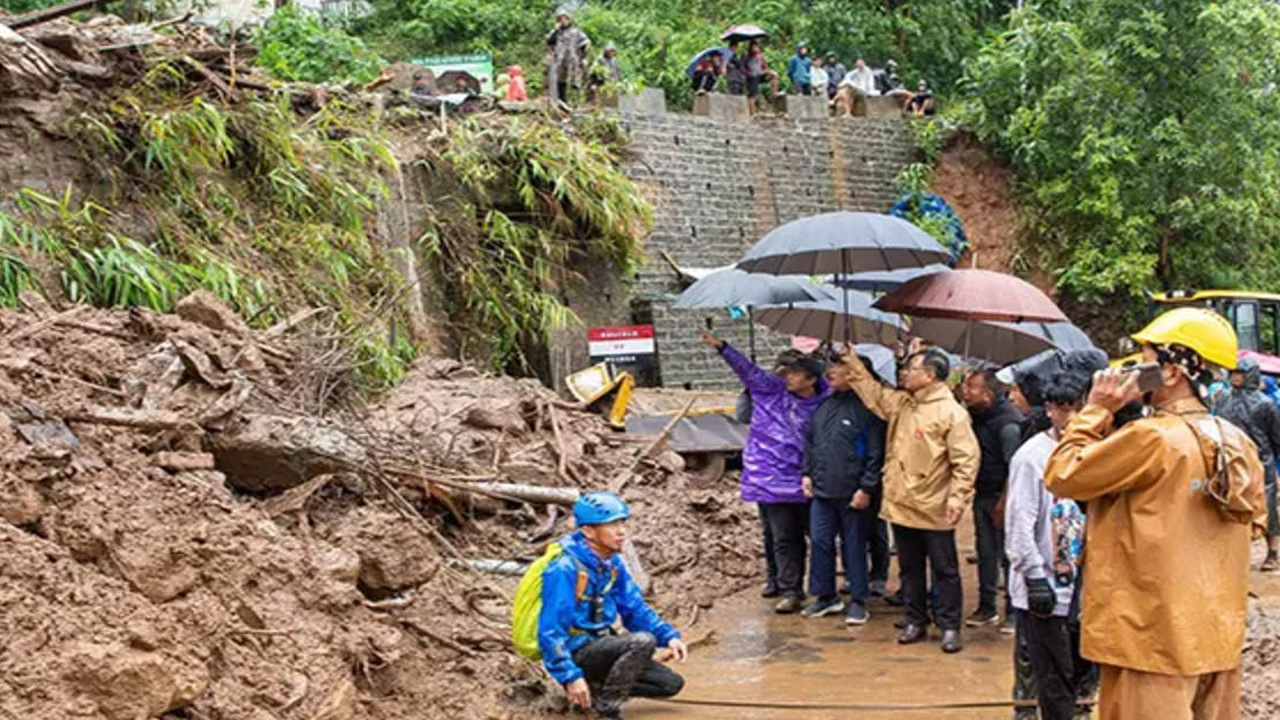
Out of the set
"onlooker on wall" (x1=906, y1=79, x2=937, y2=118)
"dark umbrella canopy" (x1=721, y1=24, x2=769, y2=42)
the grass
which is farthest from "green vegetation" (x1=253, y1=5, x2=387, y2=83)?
"onlooker on wall" (x1=906, y1=79, x2=937, y2=118)

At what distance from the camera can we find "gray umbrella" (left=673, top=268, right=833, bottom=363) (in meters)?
9.73

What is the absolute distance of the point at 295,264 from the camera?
11.3 meters

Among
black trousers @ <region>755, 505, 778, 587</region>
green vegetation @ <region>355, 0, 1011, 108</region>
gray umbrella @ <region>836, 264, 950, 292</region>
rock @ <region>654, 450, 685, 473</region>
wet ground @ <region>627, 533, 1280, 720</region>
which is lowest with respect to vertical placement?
A: wet ground @ <region>627, 533, 1280, 720</region>

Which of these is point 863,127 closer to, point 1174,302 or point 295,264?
point 1174,302

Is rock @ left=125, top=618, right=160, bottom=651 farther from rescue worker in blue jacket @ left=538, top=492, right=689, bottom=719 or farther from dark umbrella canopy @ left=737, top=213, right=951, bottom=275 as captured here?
dark umbrella canopy @ left=737, top=213, right=951, bottom=275

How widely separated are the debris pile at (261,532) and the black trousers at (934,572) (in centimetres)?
129

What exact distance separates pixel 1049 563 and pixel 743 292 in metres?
4.31

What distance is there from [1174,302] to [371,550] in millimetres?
17496

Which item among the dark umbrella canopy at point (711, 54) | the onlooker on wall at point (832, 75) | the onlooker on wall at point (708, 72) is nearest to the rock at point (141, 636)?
the onlooker on wall at point (708, 72)

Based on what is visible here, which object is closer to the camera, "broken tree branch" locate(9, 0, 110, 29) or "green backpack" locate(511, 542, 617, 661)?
"green backpack" locate(511, 542, 617, 661)

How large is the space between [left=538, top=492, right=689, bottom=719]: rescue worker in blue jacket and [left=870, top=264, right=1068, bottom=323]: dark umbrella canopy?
297cm

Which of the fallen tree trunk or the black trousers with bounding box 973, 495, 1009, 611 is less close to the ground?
the fallen tree trunk

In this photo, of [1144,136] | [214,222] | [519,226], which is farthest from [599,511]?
[1144,136]

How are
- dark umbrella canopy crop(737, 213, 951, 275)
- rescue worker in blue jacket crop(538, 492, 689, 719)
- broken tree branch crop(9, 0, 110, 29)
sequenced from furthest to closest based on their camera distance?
1. broken tree branch crop(9, 0, 110, 29)
2. dark umbrella canopy crop(737, 213, 951, 275)
3. rescue worker in blue jacket crop(538, 492, 689, 719)
